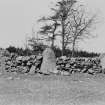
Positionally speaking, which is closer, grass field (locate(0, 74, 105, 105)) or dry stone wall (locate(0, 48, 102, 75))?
grass field (locate(0, 74, 105, 105))

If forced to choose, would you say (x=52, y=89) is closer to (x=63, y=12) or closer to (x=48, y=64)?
(x=48, y=64)

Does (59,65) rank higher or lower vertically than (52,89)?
higher

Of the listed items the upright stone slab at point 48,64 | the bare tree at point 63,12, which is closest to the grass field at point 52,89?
the upright stone slab at point 48,64

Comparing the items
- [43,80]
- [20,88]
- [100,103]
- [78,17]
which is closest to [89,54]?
[78,17]

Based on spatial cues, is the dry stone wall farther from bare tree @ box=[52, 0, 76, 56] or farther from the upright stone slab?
bare tree @ box=[52, 0, 76, 56]

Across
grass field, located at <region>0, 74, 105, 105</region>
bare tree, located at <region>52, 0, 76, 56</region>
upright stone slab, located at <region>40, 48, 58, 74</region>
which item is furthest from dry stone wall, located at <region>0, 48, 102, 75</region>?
bare tree, located at <region>52, 0, 76, 56</region>

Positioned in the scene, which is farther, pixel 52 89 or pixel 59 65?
pixel 59 65

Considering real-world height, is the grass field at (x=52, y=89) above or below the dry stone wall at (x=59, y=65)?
below

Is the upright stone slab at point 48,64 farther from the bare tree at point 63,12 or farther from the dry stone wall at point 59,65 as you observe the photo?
the bare tree at point 63,12

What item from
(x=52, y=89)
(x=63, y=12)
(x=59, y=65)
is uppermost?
(x=63, y=12)

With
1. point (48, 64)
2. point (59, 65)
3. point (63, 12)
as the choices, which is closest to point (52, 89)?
point (48, 64)

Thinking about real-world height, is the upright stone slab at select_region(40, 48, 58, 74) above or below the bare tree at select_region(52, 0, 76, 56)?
below

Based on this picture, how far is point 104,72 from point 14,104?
7.74m

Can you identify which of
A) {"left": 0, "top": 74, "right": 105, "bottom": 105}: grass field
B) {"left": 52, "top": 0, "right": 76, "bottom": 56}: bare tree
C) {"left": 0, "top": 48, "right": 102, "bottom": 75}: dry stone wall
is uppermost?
{"left": 52, "top": 0, "right": 76, "bottom": 56}: bare tree
